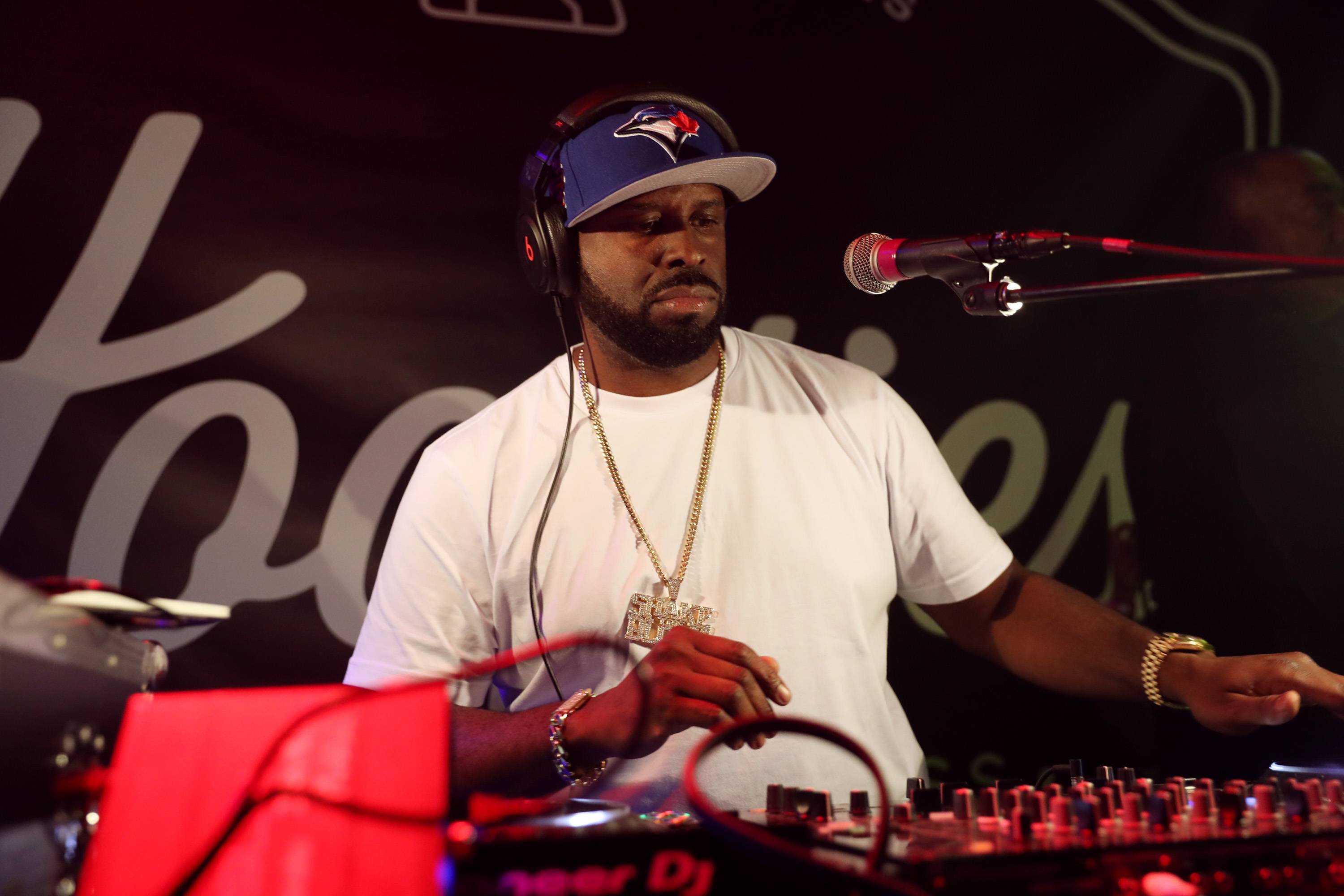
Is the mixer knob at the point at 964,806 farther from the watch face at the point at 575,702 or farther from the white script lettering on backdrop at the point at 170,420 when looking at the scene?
the white script lettering on backdrop at the point at 170,420

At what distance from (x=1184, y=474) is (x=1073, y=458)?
291mm

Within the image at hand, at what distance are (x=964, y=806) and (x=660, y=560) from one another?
0.87 metres

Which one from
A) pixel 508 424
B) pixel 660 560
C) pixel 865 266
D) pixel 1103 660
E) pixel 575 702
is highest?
pixel 865 266

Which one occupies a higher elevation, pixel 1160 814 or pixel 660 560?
pixel 660 560

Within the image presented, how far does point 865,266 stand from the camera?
4.70ft

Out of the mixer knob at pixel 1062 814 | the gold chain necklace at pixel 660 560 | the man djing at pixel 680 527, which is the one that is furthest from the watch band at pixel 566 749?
the mixer knob at pixel 1062 814

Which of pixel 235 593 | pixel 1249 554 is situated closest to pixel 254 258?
pixel 235 593

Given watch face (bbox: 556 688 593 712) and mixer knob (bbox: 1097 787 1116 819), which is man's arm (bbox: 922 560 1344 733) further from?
watch face (bbox: 556 688 593 712)

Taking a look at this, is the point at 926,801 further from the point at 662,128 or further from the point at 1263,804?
the point at 662,128

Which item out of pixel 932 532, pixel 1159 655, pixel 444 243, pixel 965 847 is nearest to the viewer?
pixel 965 847

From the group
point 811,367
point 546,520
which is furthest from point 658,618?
point 811,367

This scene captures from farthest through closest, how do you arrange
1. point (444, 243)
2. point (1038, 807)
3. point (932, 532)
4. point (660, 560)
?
1. point (444, 243)
2. point (932, 532)
3. point (660, 560)
4. point (1038, 807)

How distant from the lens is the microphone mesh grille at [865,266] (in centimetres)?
142

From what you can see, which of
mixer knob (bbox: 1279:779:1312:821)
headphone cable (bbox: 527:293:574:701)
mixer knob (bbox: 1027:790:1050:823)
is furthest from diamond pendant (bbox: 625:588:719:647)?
mixer knob (bbox: 1279:779:1312:821)
